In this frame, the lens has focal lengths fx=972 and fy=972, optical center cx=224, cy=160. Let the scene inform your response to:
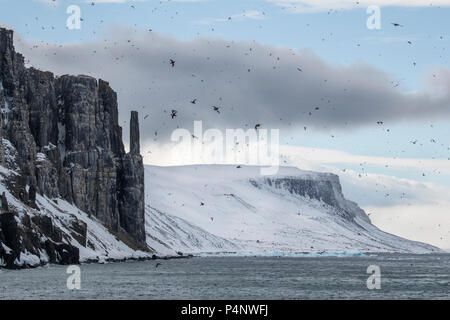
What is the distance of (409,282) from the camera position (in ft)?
495

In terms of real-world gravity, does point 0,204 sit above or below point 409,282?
above
